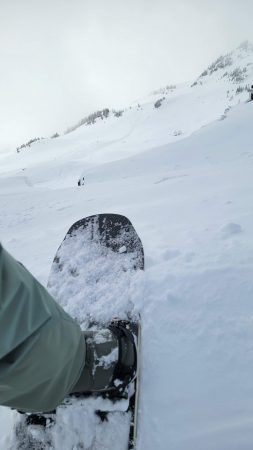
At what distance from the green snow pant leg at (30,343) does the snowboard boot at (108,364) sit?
0.74 ft

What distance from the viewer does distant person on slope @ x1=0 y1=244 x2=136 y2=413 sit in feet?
2.96

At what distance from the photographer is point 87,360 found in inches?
53.7

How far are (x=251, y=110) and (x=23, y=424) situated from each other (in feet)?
29.5

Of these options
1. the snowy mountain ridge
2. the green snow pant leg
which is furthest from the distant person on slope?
the snowy mountain ridge

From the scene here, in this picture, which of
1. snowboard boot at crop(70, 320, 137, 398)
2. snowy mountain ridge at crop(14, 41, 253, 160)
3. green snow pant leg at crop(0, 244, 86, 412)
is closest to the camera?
green snow pant leg at crop(0, 244, 86, 412)

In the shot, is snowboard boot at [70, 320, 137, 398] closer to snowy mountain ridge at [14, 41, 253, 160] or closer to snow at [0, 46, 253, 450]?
snow at [0, 46, 253, 450]

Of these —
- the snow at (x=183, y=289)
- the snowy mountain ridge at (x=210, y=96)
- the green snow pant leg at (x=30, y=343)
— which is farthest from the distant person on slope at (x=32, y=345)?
the snowy mountain ridge at (x=210, y=96)

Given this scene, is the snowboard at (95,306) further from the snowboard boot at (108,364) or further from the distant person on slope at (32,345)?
the distant person on slope at (32,345)

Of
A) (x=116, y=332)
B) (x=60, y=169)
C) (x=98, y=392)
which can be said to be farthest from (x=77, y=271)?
(x=60, y=169)

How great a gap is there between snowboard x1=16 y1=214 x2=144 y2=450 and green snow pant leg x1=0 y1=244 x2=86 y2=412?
38cm

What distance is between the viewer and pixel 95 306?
1.95 m

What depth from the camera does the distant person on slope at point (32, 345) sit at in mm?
901

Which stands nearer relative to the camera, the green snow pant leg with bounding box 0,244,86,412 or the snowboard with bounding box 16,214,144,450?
the green snow pant leg with bounding box 0,244,86,412

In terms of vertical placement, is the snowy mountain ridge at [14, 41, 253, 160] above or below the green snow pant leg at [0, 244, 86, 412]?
above
